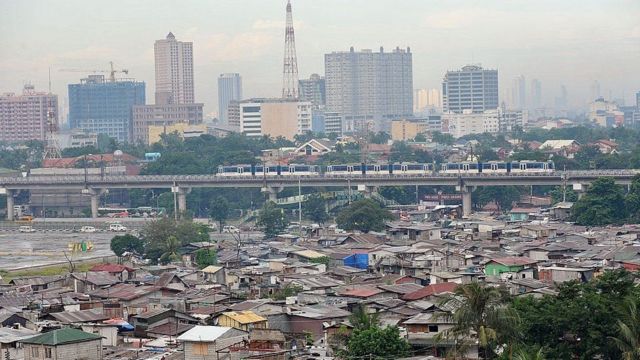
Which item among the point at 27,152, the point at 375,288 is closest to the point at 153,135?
the point at 27,152

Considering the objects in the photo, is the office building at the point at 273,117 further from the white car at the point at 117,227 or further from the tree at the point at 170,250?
the tree at the point at 170,250

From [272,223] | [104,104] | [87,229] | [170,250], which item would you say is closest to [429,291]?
[170,250]

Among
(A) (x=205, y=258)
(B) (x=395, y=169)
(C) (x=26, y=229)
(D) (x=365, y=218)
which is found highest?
(B) (x=395, y=169)

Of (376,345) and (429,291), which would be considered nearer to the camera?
(376,345)

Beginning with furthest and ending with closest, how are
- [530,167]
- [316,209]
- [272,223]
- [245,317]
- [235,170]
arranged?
[235,170]
[530,167]
[316,209]
[272,223]
[245,317]

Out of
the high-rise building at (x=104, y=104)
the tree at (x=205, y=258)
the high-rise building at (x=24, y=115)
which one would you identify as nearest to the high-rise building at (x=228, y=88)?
the high-rise building at (x=104, y=104)

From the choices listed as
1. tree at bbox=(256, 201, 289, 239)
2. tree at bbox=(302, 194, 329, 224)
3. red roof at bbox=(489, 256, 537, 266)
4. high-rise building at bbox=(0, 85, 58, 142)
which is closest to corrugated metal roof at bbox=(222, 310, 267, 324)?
red roof at bbox=(489, 256, 537, 266)

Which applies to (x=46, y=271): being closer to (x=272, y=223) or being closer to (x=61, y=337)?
(x=272, y=223)

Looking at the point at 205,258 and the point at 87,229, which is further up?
the point at 205,258
